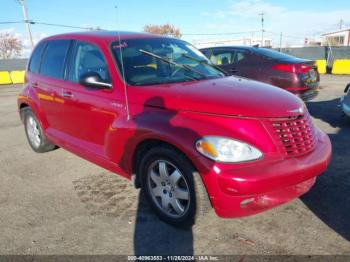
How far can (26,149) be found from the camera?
19.2ft

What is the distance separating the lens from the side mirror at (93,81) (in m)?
3.37

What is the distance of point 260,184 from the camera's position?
2568 millimetres

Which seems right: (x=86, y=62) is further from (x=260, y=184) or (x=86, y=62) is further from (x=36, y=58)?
(x=260, y=184)

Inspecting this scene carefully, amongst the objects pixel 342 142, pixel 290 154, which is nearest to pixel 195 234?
pixel 290 154

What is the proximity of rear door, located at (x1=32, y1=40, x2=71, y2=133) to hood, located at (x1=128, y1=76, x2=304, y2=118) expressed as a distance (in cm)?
149

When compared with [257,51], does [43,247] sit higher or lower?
lower

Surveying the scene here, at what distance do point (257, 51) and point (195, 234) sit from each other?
19.3ft

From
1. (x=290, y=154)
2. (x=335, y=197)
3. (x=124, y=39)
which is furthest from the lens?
(x=124, y=39)

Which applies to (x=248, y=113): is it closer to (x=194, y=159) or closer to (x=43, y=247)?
(x=194, y=159)

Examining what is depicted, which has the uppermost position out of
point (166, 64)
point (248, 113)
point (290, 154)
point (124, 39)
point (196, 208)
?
point (124, 39)

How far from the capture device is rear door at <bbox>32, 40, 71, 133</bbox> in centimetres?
432

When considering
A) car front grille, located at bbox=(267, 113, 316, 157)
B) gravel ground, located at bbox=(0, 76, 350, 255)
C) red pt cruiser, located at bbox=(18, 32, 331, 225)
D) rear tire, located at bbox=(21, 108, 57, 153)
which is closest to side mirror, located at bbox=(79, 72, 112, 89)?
red pt cruiser, located at bbox=(18, 32, 331, 225)

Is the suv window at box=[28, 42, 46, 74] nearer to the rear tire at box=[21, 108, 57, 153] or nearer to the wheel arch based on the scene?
the rear tire at box=[21, 108, 57, 153]

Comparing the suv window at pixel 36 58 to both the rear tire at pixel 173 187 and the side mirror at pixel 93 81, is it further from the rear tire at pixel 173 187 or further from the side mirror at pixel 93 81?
the rear tire at pixel 173 187
